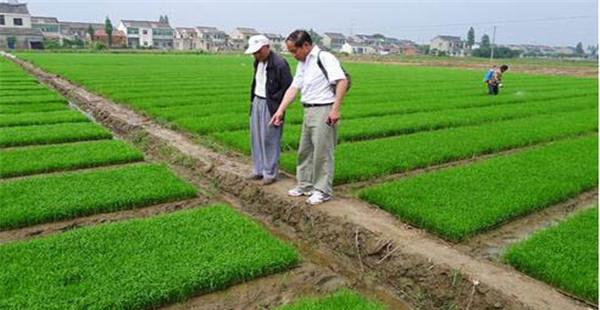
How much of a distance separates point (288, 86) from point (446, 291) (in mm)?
3099

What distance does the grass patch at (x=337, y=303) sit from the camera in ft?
12.0

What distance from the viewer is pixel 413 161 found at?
766 centimetres

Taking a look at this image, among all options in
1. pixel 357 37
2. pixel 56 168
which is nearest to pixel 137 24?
pixel 357 37

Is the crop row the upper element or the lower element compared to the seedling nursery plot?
upper

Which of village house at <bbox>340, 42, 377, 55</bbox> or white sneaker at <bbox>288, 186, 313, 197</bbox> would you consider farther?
village house at <bbox>340, 42, 377, 55</bbox>

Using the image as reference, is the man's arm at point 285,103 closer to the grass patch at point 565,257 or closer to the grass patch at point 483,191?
the grass patch at point 483,191

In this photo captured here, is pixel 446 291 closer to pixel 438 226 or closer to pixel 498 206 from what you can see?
pixel 438 226

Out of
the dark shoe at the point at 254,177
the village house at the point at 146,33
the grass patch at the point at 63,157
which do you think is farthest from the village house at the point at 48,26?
the dark shoe at the point at 254,177

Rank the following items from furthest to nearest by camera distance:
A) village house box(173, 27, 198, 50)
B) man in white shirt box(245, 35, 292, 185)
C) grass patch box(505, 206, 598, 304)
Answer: village house box(173, 27, 198, 50), man in white shirt box(245, 35, 292, 185), grass patch box(505, 206, 598, 304)

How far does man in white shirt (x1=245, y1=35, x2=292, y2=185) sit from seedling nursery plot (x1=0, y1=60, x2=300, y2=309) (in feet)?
3.40

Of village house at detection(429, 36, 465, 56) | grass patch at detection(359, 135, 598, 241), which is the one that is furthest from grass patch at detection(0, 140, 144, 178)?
village house at detection(429, 36, 465, 56)

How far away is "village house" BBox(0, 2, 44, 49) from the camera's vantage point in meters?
55.9

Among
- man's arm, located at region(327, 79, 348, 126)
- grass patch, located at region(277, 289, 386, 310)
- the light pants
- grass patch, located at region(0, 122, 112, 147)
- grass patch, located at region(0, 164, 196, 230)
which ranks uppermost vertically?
man's arm, located at region(327, 79, 348, 126)

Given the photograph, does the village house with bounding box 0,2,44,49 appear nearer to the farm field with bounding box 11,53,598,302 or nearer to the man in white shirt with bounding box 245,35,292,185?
the farm field with bounding box 11,53,598,302
